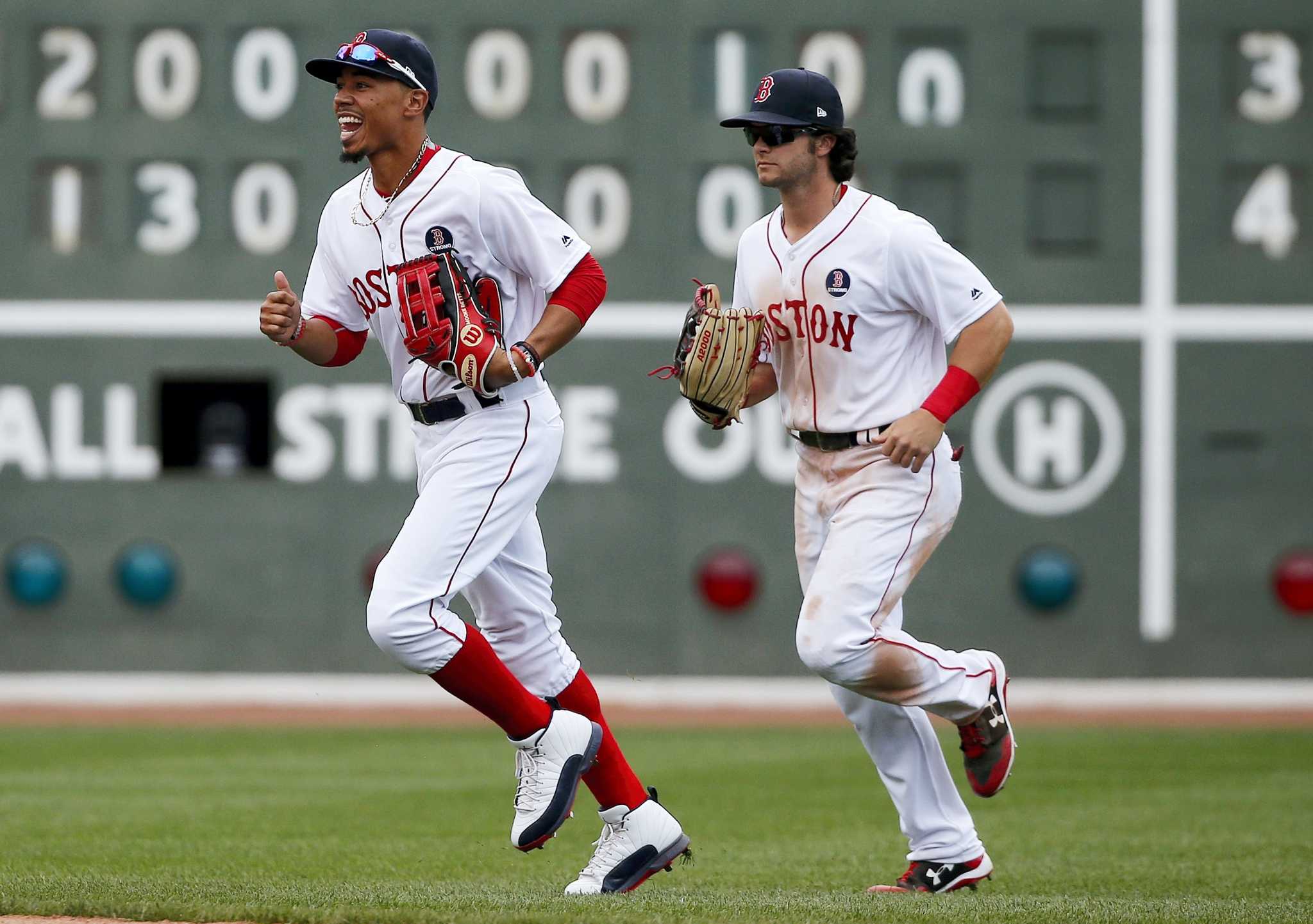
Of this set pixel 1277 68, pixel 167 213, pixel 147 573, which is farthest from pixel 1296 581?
pixel 167 213

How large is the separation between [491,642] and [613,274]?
20.8 feet

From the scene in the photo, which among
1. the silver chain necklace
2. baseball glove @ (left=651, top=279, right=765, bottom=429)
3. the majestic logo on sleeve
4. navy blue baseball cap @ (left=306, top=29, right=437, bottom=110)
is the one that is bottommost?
baseball glove @ (left=651, top=279, right=765, bottom=429)

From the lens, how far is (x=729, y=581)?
1085cm

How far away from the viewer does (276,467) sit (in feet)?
35.8

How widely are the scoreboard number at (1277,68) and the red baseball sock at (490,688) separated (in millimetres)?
7698

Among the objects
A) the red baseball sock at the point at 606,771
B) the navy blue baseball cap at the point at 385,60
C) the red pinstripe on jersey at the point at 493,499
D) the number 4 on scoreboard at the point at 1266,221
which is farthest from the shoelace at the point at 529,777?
the number 4 on scoreboard at the point at 1266,221

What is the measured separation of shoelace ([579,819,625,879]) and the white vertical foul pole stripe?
673cm

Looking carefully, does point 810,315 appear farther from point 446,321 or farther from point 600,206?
point 600,206

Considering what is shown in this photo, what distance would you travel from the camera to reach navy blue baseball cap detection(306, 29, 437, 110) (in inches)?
179

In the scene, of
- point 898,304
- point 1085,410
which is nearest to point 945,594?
point 1085,410

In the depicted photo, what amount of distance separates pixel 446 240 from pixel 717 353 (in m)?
0.73

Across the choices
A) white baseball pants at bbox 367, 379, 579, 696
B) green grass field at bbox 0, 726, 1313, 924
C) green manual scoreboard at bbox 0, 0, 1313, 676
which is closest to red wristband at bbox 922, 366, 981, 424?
white baseball pants at bbox 367, 379, 579, 696

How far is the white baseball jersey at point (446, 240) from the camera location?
4.62 metres

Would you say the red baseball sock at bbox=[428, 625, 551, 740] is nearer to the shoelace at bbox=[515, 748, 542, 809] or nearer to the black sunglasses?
the shoelace at bbox=[515, 748, 542, 809]
